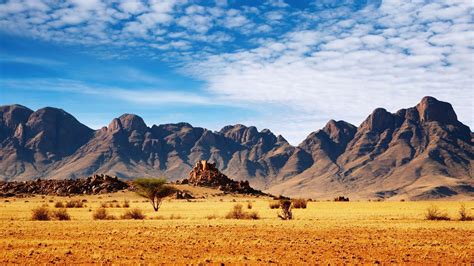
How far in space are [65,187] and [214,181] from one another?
3198 cm

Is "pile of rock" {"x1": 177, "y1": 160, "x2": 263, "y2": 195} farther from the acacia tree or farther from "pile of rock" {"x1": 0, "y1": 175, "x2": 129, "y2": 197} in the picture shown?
the acacia tree

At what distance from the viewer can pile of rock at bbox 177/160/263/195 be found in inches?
4357

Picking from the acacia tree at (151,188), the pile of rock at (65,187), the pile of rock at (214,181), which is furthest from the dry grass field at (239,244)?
the pile of rock at (214,181)

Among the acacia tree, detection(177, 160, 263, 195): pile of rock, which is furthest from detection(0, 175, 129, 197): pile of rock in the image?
the acacia tree

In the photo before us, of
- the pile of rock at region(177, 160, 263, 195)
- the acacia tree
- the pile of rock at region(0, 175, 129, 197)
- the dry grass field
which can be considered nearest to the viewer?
the dry grass field

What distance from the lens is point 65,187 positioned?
10131 cm

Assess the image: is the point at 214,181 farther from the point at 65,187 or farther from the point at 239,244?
the point at 239,244

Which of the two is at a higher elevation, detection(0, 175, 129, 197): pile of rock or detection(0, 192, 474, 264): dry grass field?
detection(0, 175, 129, 197): pile of rock

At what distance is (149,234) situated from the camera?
91.6 ft

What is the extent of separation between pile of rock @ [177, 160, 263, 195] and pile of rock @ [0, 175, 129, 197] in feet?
56.2

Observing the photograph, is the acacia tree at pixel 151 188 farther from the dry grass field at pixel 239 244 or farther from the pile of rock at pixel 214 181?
the pile of rock at pixel 214 181

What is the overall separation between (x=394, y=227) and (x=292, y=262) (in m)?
16.0

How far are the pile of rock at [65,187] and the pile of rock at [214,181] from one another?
17.1 meters

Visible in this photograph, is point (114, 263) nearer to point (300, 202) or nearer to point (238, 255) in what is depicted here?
point (238, 255)
